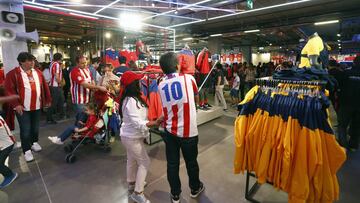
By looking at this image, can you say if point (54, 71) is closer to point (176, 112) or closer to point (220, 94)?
Result: point (176, 112)

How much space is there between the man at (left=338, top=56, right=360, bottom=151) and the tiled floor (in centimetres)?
32

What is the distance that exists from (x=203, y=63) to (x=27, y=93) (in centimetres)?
406

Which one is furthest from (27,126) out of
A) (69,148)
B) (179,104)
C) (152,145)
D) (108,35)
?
(108,35)

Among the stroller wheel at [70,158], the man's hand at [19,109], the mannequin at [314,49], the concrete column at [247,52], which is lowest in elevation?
the stroller wheel at [70,158]

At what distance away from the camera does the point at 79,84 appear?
142 inches

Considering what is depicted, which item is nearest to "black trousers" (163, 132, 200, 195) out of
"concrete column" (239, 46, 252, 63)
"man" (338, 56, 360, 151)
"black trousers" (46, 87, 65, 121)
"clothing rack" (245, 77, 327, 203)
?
"clothing rack" (245, 77, 327, 203)

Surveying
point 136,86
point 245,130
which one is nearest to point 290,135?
point 245,130

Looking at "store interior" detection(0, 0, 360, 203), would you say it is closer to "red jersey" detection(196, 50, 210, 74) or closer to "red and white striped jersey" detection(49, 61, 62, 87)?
"red and white striped jersey" detection(49, 61, 62, 87)

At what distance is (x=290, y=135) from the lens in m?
1.66

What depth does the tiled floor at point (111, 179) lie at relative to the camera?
2.31m

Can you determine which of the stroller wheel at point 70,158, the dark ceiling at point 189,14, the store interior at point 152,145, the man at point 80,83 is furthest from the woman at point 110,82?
the dark ceiling at point 189,14

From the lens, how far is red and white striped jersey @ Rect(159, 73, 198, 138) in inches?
74.3

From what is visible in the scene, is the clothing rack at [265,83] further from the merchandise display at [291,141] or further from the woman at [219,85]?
the woman at [219,85]

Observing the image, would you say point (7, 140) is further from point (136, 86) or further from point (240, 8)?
point (240, 8)
